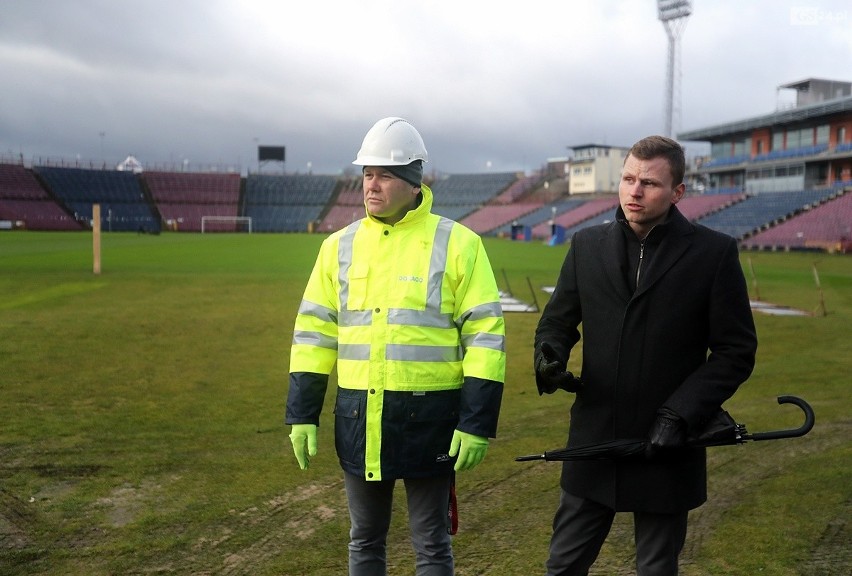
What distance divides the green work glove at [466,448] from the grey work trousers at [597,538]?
39 centimetres

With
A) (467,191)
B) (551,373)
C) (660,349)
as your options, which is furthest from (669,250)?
(467,191)

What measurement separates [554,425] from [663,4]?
62.5m

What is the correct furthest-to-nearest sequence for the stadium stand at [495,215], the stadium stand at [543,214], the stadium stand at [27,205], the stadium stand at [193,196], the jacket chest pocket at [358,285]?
the stadium stand at [193,196] → the stadium stand at [495,215] → the stadium stand at [543,214] → the stadium stand at [27,205] → the jacket chest pocket at [358,285]

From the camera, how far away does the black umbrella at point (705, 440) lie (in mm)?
2809

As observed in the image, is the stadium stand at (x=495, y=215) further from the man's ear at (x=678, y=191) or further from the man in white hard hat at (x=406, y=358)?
the man's ear at (x=678, y=191)

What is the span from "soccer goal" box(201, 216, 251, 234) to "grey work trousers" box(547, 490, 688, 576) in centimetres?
8250

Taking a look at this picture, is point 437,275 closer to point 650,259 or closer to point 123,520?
point 650,259

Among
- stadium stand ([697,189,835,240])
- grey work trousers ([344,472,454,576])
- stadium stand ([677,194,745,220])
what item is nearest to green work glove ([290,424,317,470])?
grey work trousers ([344,472,454,576])

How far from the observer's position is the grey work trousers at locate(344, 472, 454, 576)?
320cm

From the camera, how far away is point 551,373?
290 cm

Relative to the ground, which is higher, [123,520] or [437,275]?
[437,275]

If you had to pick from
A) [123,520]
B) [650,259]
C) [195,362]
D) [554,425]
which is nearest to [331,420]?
[554,425]

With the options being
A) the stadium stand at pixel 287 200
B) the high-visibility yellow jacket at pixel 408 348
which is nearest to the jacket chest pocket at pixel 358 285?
the high-visibility yellow jacket at pixel 408 348

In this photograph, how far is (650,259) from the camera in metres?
2.93
